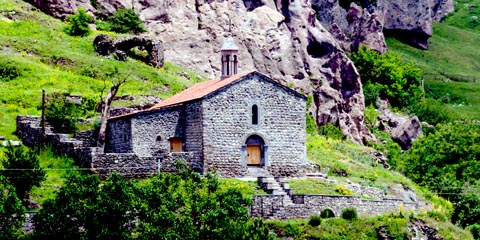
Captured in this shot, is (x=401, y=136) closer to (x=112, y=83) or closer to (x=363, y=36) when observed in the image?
(x=363, y=36)

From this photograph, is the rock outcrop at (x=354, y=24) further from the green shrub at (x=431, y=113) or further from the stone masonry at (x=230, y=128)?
the stone masonry at (x=230, y=128)

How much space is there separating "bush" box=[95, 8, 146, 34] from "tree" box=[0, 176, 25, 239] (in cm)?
4101

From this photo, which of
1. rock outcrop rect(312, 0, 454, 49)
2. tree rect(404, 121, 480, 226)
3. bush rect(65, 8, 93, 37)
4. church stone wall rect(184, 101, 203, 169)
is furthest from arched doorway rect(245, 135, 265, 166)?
rock outcrop rect(312, 0, 454, 49)

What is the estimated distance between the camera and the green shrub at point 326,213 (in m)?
57.3

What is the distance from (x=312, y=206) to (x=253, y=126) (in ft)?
22.5

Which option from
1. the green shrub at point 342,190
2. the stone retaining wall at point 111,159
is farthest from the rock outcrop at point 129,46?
the green shrub at point 342,190

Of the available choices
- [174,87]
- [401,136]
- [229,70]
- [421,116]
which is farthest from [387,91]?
[229,70]

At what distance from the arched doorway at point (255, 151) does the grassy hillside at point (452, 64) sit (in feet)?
207

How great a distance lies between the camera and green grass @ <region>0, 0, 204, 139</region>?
2864 inches

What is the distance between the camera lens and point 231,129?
62.1 m

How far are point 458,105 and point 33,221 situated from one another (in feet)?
294

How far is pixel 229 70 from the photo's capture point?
68688 millimetres

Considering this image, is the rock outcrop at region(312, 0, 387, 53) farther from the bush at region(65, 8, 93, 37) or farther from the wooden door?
the wooden door

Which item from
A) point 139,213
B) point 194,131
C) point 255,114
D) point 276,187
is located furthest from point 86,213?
point 255,114
